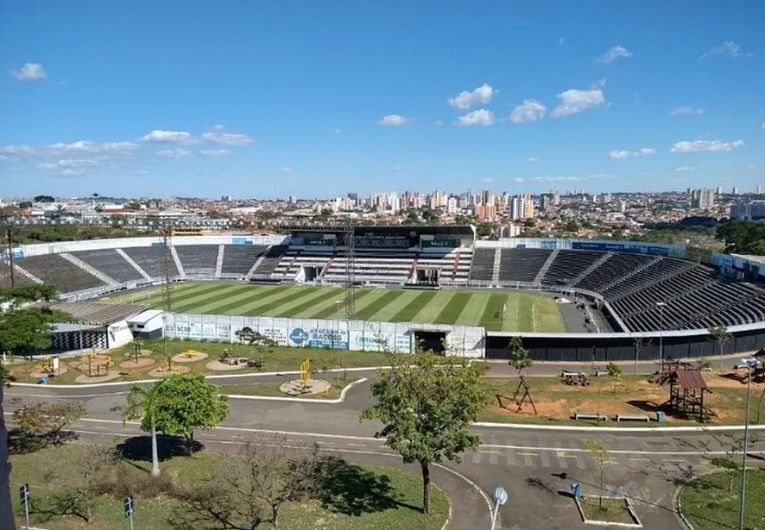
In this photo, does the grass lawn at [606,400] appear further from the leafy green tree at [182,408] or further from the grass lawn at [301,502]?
the leafy green tree at [182,408]

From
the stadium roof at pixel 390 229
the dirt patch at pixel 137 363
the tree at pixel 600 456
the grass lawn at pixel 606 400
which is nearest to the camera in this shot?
Result: the tree at pixel 600 456

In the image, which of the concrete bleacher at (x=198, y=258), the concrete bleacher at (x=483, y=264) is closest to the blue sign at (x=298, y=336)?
the concrete bleacher at (x=483, y=264)

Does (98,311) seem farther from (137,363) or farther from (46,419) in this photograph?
(46,419)

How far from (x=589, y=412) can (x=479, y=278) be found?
53.6m

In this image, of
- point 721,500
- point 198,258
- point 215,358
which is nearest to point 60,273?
point 198,258

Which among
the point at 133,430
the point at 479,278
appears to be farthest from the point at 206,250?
the point at 133,430

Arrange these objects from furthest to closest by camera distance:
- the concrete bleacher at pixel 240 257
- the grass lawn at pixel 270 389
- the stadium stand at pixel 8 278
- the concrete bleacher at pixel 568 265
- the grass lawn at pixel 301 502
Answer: the concrete bleacher at pixel 240 257, the concrete bleacher at pixel 568 265, the stadium stand at pixel 8 278, the grass lawn at pixel 270 389, the grass lawn at pixel 301 502

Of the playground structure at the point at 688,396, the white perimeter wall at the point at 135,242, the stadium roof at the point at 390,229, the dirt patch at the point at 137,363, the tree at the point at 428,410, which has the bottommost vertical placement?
the dirt patch at the point at 137,363

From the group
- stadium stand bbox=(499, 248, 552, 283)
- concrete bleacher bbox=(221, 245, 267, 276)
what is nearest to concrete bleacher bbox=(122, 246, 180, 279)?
concrete bleacher bbox=(221, 245, 267, 276)

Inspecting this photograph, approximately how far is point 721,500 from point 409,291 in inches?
2328

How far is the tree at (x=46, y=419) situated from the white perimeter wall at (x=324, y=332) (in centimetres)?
2225

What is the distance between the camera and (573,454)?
2881 centimetres

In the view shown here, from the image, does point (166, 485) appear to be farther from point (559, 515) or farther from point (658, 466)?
point (658, 466)

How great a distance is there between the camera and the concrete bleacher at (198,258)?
9656 cm
